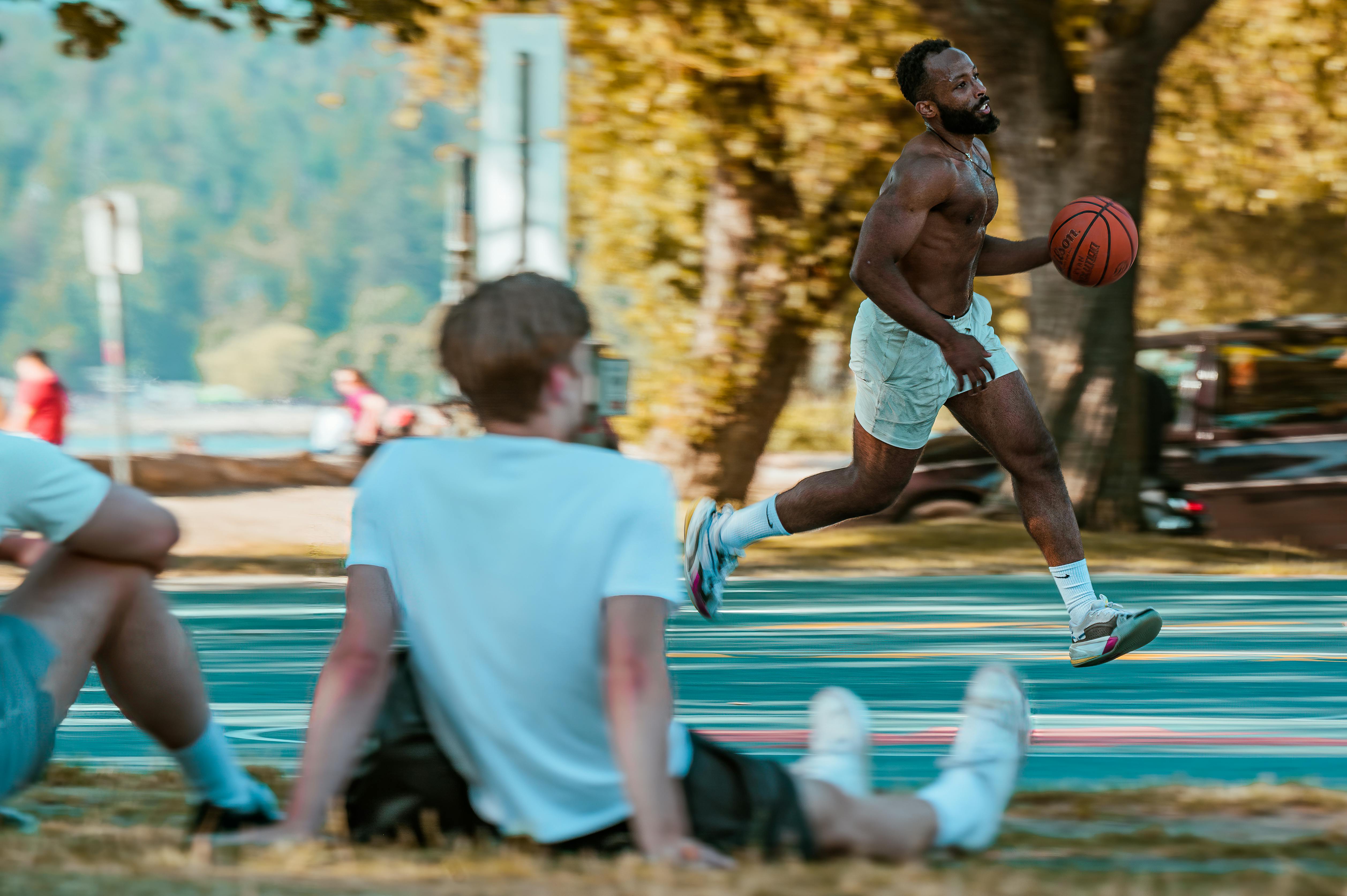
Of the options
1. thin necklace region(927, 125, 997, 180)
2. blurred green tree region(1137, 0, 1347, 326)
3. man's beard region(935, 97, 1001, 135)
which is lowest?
thin necklace region(927, 125, 997, 180)

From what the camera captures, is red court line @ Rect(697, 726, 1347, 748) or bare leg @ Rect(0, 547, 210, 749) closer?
bare leg @ Rect(0, 547, 210, 749)

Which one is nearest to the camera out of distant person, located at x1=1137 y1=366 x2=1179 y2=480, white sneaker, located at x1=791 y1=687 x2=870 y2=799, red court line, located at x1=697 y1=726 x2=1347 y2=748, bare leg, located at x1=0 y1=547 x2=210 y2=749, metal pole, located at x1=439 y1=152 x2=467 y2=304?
white sneaker, located at x1=791 y1=687 x2=870 y2=799

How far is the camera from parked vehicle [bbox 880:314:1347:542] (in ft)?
41.8

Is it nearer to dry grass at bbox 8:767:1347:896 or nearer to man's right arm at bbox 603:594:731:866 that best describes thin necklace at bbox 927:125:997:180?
dry grass at bbox 8:767:1347:896

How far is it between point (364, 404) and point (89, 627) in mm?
15314

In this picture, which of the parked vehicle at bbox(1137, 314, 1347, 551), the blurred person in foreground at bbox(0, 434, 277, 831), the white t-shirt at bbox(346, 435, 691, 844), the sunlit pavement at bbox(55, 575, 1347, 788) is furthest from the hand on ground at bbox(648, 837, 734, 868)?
the parked vehicle at bbox(1137, 314, 1347, 551)

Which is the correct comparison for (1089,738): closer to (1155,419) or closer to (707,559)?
(707,559)

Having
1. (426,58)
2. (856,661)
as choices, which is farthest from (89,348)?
(856,661)

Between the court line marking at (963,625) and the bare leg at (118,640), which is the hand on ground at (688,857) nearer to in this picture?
the bare leg at (118,640)

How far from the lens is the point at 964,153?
18.9 feet

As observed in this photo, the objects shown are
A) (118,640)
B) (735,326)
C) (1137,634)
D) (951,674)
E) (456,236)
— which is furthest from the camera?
(735,326)

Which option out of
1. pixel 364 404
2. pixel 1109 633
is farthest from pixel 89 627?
pixel 364 404

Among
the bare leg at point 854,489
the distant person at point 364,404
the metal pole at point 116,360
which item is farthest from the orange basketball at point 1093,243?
the distant person at point 364,404

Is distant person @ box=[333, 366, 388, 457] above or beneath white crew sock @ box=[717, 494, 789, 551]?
beneath
